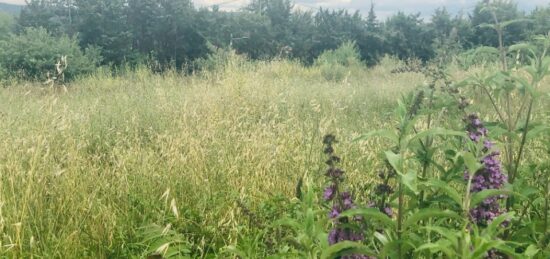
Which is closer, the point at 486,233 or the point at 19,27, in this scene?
the point at 486,233

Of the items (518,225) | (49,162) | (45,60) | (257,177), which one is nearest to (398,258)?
(518,225)

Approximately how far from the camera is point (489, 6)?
2029 mm

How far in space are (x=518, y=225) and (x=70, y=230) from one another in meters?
2.08

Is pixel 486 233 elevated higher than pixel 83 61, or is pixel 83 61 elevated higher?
pixel 486 233

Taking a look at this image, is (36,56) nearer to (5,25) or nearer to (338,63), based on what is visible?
(5,25)

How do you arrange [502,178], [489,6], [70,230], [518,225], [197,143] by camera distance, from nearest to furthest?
1. [502,178]
2. [518,225]
3. [489,6]
4. [70,230]
5. [197,143]

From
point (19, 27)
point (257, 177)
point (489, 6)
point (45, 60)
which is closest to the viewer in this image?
→ point (489, 6)

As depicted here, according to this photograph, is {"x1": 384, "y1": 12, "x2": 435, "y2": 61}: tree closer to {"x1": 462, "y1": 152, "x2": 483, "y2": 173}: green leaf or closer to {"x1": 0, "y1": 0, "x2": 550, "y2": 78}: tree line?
{"x1": 0, "y1": 0, "x2": 550, "y2": 78}: tree line

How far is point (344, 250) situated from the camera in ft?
4.43

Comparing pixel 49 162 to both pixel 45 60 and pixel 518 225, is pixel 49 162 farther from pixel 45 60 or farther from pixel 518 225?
pixel 45 60

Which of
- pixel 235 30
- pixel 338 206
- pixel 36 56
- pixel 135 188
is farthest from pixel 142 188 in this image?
pixel 235 30

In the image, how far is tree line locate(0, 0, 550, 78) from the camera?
1744 centimetres

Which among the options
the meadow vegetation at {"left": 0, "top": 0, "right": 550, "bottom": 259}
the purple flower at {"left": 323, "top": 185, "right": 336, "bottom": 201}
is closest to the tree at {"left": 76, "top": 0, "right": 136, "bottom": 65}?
the meadow vegetation at {"left": 0, "top": 0, "right": 550, "bottom": 259}

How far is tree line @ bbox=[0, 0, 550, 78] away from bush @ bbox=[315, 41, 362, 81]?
1.38 metres
